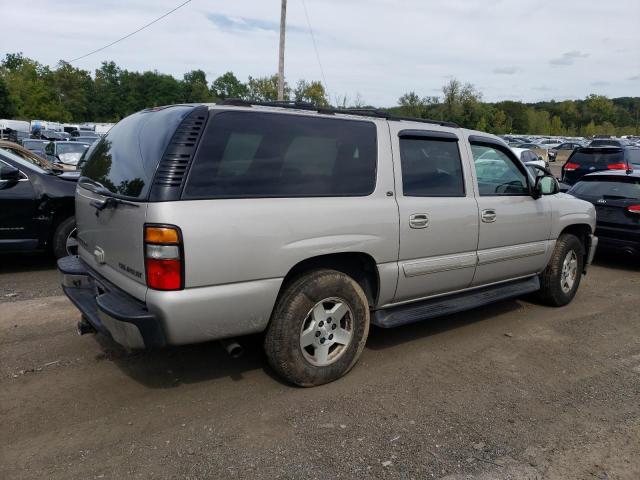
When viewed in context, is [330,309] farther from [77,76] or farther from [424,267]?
[77,76]

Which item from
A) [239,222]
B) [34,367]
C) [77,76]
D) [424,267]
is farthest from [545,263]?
[77,76]

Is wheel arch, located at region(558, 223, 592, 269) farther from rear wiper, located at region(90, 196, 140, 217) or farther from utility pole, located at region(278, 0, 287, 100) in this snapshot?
utility pole, located at region(278, 0, 287, 100)

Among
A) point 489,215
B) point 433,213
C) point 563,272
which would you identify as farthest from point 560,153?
point 433,213

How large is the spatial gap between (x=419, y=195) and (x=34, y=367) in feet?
10.6

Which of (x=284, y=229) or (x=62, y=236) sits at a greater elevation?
(x=284, y=229)

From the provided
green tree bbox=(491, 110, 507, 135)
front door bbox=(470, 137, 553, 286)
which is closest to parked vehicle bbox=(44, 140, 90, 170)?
front door bbox=(470, 137, 553, 286)

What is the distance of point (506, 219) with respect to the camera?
4.78 m

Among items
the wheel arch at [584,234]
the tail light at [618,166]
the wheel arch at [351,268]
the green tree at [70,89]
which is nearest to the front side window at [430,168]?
the wheel arch at [351,268]

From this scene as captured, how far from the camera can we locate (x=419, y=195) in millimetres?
4098

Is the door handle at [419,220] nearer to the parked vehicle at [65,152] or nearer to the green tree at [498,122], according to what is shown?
the parked vehicle at [65,152]

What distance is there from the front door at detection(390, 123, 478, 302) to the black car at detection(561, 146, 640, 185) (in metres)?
10.7

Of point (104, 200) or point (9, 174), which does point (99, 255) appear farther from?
point (9, 174)

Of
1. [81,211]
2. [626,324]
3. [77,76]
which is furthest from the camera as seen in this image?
[77,76]

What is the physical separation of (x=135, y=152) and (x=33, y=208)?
3764 millimetres
